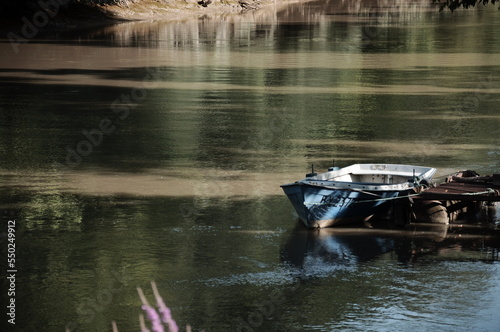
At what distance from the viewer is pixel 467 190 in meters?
19.2

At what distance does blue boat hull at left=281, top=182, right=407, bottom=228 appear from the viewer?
18.4m

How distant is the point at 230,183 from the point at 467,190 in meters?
5.90

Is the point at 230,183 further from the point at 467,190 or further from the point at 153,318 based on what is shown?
the point at 153,318

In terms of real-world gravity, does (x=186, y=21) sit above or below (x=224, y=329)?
above

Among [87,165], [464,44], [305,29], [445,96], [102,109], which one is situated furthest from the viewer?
[305,29]

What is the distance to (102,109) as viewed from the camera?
34406mm

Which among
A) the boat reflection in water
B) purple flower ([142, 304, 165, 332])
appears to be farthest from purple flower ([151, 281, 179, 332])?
the boat reflection in water

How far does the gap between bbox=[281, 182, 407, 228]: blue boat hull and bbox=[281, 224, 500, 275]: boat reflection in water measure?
0.24 meters

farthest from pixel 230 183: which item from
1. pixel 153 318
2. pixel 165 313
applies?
pixel 153 318

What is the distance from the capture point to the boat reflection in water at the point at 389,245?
17203 mm

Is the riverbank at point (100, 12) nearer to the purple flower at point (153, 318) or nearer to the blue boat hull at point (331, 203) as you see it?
the blue boat hull at point (331, 203)

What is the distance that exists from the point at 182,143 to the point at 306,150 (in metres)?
3.69

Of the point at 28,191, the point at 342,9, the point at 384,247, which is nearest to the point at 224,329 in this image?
the point at 384,247

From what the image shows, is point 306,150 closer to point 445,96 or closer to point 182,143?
point 182,143
